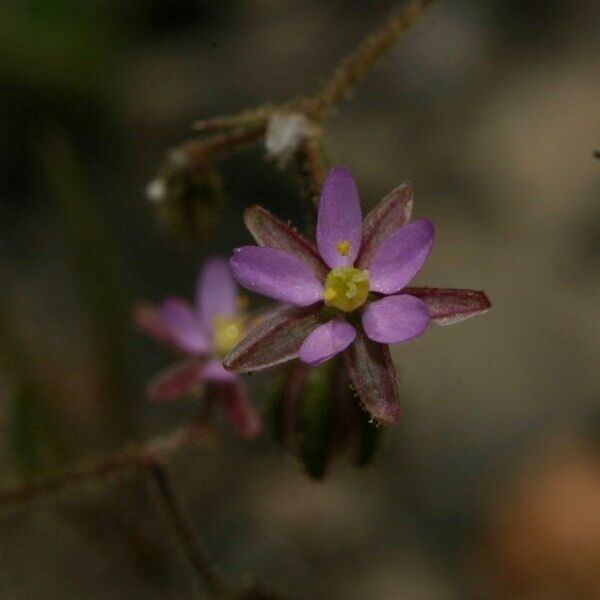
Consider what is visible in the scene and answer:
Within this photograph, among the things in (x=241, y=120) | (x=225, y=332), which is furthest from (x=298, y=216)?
(x=241, y=120)

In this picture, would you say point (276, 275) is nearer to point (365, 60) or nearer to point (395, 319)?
point (395, 319)

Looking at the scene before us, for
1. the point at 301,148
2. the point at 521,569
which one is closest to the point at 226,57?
the point at 521,569

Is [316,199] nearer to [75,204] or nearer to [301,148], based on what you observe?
[301,148]

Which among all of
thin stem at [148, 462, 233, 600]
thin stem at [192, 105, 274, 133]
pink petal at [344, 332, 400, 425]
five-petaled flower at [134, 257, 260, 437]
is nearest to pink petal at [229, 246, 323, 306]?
pink petal at [344, 332, 400, 425]

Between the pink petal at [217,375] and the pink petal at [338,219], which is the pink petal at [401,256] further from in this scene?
the pink petal at [217,375]

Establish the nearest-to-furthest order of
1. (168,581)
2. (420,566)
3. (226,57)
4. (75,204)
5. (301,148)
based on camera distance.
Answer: (301,148) → (75,204) → (168,581) → (420,566) → (226,57)

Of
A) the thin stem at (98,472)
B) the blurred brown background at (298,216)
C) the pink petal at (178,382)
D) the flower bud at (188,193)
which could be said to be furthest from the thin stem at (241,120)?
the blurred brown background at (298,216)

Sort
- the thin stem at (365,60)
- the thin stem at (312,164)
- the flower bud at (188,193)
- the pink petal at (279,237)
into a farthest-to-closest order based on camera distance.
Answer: the flower bud at (188,193)
the thin stem at (365,60)
the thin stem at (312,164)
the pink petal at (279,237)

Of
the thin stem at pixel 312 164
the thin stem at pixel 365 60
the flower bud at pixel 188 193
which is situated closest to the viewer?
the thin stem at pixel 312 164
